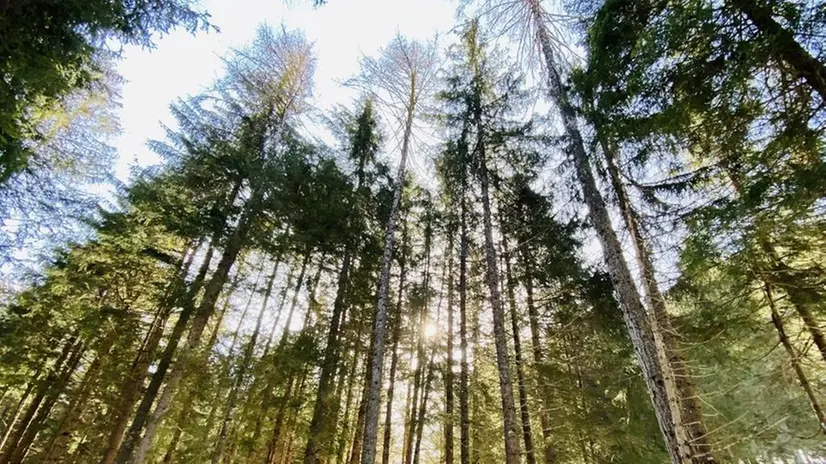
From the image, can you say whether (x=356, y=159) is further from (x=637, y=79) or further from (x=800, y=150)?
(x=800, y=150)

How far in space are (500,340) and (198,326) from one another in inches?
269

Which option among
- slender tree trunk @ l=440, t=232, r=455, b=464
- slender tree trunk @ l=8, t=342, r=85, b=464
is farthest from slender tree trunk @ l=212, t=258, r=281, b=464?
slender tree trunk @ l=8, t=342, r=85, b=464

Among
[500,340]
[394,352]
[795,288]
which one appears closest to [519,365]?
[500,340]

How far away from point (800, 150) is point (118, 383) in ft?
47.5

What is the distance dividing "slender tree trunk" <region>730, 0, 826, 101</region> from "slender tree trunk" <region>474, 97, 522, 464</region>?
17.8ft

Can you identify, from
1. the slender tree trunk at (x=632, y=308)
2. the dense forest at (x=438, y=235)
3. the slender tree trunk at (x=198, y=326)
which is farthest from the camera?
the slender tree trunk at (x=198, y=326)

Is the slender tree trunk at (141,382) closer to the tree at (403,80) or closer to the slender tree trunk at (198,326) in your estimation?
the slender tree trunk at (198,326)

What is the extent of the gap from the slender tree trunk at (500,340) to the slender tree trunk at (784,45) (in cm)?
542

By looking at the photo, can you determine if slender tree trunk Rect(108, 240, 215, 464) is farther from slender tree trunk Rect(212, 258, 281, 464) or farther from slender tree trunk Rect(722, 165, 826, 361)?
slender tree trunk Rect(722, 165, 826, 361)

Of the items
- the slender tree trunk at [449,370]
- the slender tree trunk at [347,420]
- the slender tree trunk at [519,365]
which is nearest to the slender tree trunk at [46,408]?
the slender tree trunk at [347,420]

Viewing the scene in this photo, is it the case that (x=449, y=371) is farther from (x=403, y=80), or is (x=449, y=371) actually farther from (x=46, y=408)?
(x=46, y=408)

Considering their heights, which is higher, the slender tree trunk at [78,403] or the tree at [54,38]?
the tree at [54,38]

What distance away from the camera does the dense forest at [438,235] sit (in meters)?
4.02

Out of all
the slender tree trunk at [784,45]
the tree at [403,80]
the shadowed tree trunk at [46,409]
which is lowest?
the shadowed tree trunk at [46,409]
